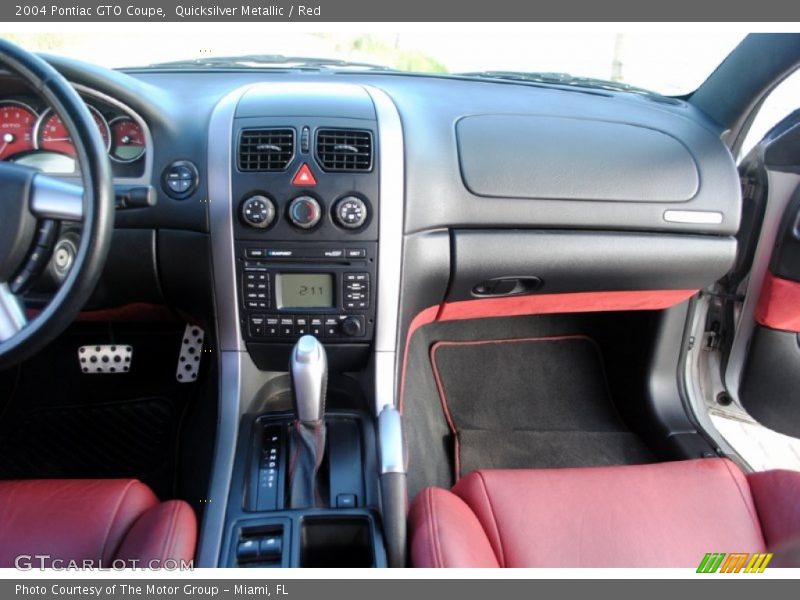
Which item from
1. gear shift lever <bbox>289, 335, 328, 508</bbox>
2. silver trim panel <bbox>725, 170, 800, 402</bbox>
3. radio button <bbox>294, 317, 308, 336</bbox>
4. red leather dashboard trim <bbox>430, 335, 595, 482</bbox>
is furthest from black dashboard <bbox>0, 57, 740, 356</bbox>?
red leather dashboard trim <bbox>430, 335, 595, 482</bbox>

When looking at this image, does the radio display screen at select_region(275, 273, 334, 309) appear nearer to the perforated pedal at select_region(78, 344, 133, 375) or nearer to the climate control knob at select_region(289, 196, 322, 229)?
the climate control knob at select_region(289, 196, 322, 229)

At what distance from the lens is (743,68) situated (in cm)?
165

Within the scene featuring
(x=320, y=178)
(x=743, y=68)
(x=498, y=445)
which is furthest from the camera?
(x=498, y=445)

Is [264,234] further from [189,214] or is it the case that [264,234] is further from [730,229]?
[730,229]

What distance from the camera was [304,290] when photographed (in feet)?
4.67

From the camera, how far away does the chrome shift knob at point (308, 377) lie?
1.14 metres

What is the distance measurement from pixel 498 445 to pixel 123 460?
1244 mm

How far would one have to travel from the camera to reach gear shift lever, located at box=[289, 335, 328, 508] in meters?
1.15

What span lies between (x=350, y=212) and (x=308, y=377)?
0.41 metres

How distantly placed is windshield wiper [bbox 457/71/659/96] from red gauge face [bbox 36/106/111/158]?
1.03 m

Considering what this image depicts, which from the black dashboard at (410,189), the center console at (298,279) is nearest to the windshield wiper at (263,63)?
the black dashboard at (410,189)

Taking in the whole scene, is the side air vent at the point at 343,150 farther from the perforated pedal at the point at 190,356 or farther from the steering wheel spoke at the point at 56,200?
the perforated pedal at the point at 190,356

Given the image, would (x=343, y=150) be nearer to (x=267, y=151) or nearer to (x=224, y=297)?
Result: (x=267, y=151)

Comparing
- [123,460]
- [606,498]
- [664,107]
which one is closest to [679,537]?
[606,498]
